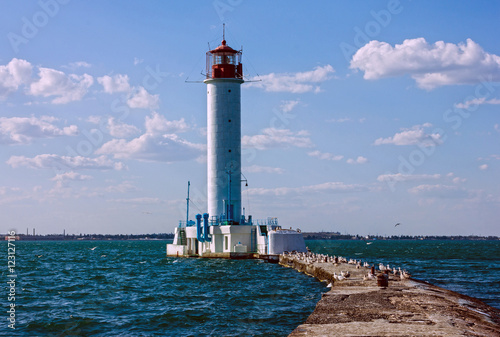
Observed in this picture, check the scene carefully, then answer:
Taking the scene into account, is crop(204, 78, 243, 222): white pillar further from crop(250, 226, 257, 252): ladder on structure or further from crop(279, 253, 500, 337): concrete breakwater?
crop(279, 253, 500, 337): concrete breakwater

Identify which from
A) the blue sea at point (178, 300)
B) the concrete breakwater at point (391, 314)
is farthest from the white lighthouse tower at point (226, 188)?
the concrete breakwater at point (391, 314)

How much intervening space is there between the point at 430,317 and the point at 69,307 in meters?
17.9

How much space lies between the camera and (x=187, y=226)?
60.0m

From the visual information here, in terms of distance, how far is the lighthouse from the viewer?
54.4 meters

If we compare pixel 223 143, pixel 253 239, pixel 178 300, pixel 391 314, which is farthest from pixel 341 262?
pixel 391 314

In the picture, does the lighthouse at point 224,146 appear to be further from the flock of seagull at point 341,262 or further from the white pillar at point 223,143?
the flock of seagull at point 341,262

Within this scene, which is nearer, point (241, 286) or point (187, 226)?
point (241, 286)

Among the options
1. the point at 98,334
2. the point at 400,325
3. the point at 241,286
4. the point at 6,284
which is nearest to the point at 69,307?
the point at 98,334

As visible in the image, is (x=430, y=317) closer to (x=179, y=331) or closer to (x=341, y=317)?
(x=341, y=317)

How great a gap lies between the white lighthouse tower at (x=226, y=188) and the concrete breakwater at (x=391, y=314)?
26311 millimetres

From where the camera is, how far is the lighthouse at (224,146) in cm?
5441

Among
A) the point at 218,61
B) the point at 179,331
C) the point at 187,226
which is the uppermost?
the point at 218,61

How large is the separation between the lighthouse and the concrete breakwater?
28103 millimetres

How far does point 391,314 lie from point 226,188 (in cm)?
3730
